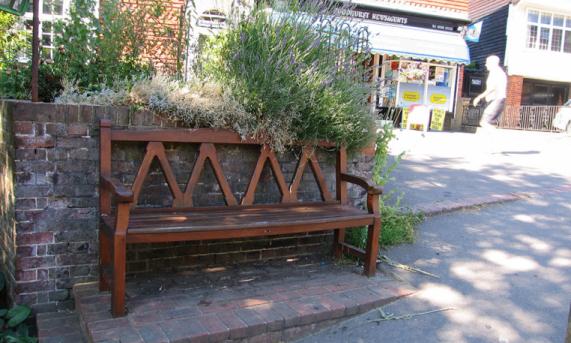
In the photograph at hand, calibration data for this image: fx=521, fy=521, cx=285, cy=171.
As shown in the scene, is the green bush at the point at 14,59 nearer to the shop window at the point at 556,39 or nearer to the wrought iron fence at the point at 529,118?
the wrought iron fence at the point at 529,118

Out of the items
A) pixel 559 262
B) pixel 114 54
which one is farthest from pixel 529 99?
pixel 114 54

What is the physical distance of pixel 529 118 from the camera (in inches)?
816

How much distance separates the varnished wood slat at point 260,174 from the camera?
12.9 ft

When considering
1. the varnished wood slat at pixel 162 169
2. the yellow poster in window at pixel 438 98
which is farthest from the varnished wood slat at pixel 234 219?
the yellow poster in window at pixel 438 98

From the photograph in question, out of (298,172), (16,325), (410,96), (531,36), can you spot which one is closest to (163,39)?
(298,172)

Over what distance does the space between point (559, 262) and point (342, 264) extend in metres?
1.75

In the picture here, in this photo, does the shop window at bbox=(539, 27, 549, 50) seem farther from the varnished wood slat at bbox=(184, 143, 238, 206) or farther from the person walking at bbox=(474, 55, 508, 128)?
the varnished wood slat at bbox=(184, 143, 238, 206)

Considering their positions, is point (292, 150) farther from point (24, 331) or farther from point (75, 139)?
point (24, 331)

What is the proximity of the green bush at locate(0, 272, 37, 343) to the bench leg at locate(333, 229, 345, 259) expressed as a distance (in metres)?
2.29

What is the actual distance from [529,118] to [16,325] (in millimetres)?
21101

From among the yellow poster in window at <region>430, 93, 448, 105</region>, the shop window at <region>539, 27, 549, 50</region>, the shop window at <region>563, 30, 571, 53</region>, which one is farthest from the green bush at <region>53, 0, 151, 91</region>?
the shop window at <region>563, 30, 571, 53</region>

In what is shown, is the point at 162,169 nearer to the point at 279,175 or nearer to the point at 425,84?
the point at 279,175

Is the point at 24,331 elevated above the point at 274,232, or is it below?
below

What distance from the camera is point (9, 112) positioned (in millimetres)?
3244
